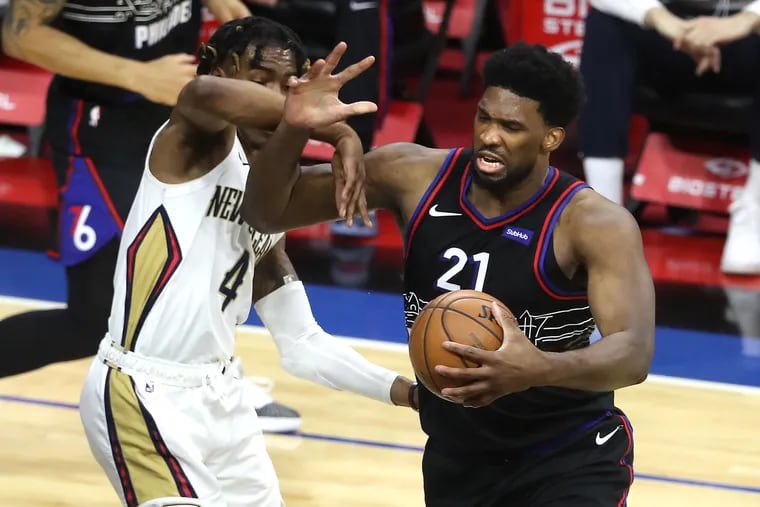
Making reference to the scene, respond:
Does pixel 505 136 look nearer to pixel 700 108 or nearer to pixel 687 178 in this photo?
pixel 700 108


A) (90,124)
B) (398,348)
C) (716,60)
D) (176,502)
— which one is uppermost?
(90,124)

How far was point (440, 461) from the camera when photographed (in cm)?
372

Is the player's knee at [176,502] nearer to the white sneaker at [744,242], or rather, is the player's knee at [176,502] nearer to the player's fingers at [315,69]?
the player's fingers at [315,69]

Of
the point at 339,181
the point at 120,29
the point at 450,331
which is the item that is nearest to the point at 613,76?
the point at 120,29

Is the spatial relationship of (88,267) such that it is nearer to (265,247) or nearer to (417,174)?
(265,247)

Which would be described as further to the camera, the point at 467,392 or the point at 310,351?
the point at 310,351

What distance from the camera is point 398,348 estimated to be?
6262mm

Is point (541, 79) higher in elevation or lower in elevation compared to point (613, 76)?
higher

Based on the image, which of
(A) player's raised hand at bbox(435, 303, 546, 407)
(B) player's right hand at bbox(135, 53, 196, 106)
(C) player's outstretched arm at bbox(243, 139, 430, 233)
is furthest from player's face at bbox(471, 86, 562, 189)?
(B) player's right hand at bbox(135, 53, 196, 106)

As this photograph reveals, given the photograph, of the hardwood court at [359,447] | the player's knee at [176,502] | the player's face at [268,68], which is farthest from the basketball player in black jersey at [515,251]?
the hardwood court at [359,447]

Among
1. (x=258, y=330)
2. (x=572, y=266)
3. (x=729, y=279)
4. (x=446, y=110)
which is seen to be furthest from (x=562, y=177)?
(x=446, y=110)

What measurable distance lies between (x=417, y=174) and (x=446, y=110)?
5.80 metres

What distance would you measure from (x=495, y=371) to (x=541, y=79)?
909mm

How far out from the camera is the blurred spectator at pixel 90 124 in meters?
4.66
